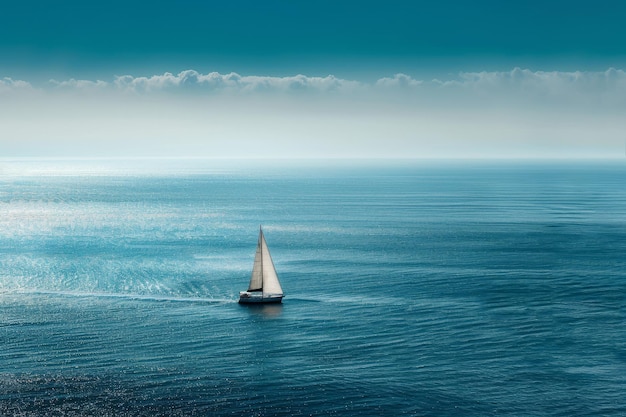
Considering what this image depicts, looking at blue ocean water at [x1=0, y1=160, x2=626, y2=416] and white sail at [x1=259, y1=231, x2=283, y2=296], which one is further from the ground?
white sail at [x1=259, y1=231, x2=283, y2=296]

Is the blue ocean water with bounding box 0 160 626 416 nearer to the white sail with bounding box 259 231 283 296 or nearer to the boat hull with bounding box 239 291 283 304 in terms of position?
the boat hull with bounding box 239 291 283 304

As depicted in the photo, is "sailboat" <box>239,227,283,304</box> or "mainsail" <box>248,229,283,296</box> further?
"mainsail" <box>248,229,283,296</box>

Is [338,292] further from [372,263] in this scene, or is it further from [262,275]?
[372,263]

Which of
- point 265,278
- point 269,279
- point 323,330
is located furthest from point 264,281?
point 323,330

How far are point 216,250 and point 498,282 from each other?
56.7 meters

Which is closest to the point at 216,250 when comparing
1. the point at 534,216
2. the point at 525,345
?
the point at 525,345

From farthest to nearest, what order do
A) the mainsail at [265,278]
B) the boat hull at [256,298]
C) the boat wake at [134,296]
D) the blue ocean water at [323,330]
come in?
the boat wake at [134,296] → the mainsail at [265,278] → the boat hull at [256,298] → the blue ocean water at [323,330]

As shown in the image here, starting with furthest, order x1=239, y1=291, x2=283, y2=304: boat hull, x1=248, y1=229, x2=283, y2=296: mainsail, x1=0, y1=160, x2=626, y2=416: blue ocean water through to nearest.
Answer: x1=248, y1=229, x2=283, y2=296: mainsail
x1=239, y1=291, x2=283, y2=304: boat hull
x1=0, y1=160, x2=626, y2=416: blue ocean water

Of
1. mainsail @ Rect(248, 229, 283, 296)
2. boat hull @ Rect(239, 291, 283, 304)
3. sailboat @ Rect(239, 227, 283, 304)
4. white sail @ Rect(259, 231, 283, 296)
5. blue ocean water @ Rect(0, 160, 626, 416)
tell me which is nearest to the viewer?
blue ocean water @ Rect(0, 160, 626, 416)

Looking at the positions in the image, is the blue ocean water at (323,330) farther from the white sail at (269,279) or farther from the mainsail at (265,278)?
the mainsail at (265,278)

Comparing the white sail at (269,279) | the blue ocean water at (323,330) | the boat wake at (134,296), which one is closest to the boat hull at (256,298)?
the white sail at (269,279)

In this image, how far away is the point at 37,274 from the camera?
115 meters

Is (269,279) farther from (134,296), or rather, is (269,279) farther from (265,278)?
(134,296)

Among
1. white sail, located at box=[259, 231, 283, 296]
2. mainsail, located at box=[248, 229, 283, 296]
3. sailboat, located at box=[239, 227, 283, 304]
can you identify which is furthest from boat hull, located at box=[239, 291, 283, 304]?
mainsail, located at box=[248, 229, 283, 296]
